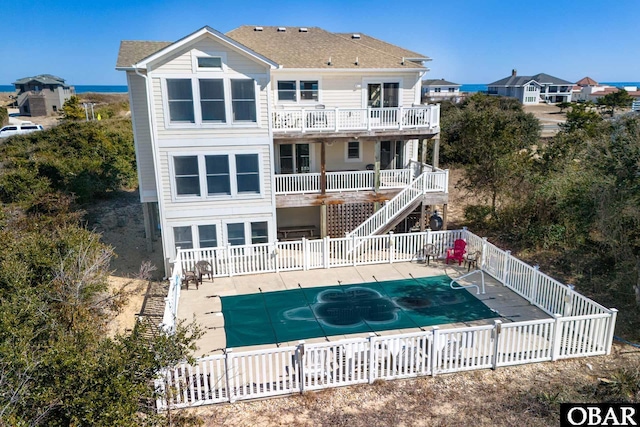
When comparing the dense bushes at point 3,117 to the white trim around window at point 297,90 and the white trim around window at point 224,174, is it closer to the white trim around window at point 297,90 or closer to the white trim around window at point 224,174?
the white trim around window at point 297,90

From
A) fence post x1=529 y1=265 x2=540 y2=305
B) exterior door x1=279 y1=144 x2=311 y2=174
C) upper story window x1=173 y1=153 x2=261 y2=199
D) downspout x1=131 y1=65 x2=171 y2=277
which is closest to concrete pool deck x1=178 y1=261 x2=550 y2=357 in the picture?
fence post x1=529 y1=265 x2=540 y2=305

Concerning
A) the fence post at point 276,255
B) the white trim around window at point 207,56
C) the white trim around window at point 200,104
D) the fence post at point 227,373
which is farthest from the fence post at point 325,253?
the fence post at point 227,373

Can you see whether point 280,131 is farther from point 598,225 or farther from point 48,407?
point 48,407

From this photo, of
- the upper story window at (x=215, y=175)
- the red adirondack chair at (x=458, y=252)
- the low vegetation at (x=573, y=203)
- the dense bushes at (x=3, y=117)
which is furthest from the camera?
the dense bushes at (x=3, y=117)

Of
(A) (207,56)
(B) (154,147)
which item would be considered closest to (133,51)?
(A) (207,56)

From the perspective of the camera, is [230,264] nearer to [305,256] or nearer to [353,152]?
[305,256]
